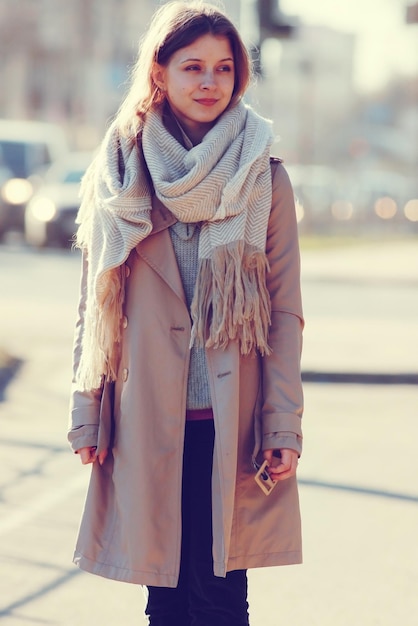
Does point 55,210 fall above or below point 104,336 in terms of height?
below

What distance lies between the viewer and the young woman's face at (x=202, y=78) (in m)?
3.13

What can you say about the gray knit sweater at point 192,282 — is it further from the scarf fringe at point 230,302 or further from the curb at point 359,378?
the curb at point 359,378

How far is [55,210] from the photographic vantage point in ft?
71.6

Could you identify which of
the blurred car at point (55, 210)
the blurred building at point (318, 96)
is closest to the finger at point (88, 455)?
the blurred car at point (55, 210)

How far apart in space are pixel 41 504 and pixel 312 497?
1.27 meters

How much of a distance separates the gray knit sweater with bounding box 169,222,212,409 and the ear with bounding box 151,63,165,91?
0.37m

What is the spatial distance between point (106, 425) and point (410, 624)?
158cm

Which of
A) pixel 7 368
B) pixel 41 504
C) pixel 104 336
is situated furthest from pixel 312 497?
pixel 7 368

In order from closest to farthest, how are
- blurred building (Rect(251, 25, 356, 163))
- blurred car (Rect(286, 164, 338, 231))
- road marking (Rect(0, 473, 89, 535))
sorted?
road marking (Rect(0, 473, 89, 535)), blurred car (Rect(286, 164, 338, 231)), blurred building (Rect(251, 25, 356, 163))

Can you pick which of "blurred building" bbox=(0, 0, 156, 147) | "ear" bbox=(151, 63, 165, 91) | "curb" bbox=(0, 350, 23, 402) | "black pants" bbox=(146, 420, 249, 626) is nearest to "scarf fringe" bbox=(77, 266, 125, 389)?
"black pants" bbox=(146, 420, 249, 626)

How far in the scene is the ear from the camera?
3207mm

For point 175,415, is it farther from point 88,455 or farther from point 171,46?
point 171,46

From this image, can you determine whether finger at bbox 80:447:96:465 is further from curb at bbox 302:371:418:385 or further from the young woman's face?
curb at bbox 302:371:418:385

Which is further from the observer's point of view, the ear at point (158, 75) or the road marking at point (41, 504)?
the road marking at point (41, 504)
